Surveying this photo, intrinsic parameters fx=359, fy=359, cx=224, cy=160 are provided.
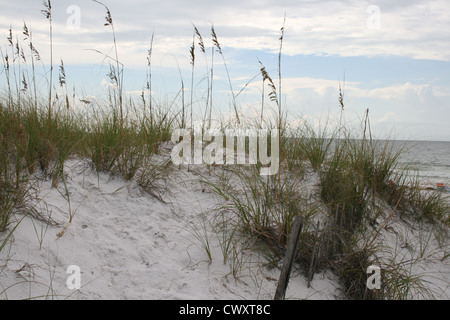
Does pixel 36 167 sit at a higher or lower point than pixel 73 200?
higher

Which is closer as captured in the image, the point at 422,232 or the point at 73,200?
the point at 73,200

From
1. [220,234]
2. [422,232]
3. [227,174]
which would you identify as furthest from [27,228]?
[422,232]

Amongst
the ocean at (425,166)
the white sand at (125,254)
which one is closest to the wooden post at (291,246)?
the white sand at (125,254)

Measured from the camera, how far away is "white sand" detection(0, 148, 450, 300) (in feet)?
7.84

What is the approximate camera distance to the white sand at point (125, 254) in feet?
7.84

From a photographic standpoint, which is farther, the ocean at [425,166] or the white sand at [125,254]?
the ocean at [425,166]

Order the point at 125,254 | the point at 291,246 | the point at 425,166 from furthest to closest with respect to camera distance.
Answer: the point at 425,166, the point at 125,254, the point at 291,246

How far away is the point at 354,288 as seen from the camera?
2855 mm

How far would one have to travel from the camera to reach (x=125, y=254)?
2773 mm

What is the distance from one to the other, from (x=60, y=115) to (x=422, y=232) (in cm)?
456

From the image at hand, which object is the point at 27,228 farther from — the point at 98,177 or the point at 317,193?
the point at 317,193

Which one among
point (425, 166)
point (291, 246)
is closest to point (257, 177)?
point (291, 246)

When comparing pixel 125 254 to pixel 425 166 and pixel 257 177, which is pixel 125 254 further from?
pixel 425 166

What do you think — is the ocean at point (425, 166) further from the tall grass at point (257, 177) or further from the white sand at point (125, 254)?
the white sand at point (125, 254)
